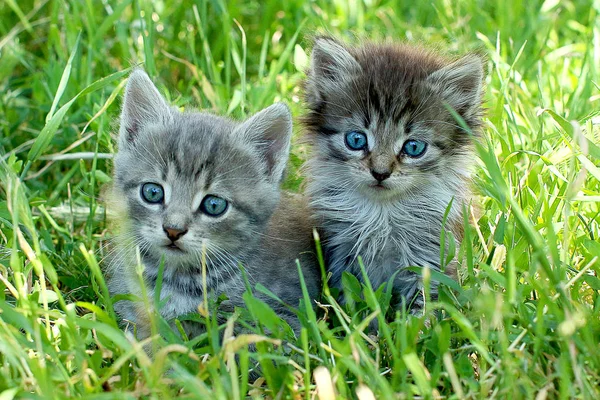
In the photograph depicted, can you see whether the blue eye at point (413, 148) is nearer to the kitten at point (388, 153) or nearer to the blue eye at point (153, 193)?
the kitten at point (388, 153)

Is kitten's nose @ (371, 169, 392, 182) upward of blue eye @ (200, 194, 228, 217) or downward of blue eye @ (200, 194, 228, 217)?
upward

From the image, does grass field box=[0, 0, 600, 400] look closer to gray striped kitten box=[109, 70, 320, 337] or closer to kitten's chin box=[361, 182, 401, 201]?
gray striped kitten box=[109, 70, 320, 337]

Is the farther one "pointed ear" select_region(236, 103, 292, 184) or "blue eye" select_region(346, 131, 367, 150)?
"blue eye" select_region(346, 131, 367, 150)

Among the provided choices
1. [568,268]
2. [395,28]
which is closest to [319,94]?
[568,268]

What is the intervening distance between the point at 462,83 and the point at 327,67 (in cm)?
58

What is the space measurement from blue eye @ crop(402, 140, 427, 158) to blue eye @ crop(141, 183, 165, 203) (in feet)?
3.26

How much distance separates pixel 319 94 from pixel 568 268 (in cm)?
126

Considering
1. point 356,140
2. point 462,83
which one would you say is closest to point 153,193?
point 356,140

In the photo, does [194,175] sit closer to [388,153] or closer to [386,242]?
[388,153]

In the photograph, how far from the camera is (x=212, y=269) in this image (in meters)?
2.99

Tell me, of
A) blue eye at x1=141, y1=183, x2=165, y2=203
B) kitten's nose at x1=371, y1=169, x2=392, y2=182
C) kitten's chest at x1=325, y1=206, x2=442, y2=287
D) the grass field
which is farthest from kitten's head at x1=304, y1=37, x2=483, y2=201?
blue eye at x1=141, y1=183, x2=165, y2=203

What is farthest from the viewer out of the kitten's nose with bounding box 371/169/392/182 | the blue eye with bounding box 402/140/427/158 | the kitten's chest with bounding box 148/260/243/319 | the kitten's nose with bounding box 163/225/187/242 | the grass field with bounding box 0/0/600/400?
the blue eye with bounding box 402/140/427/158

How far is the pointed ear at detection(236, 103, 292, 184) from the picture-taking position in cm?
305

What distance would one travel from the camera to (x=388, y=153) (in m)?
3.12
